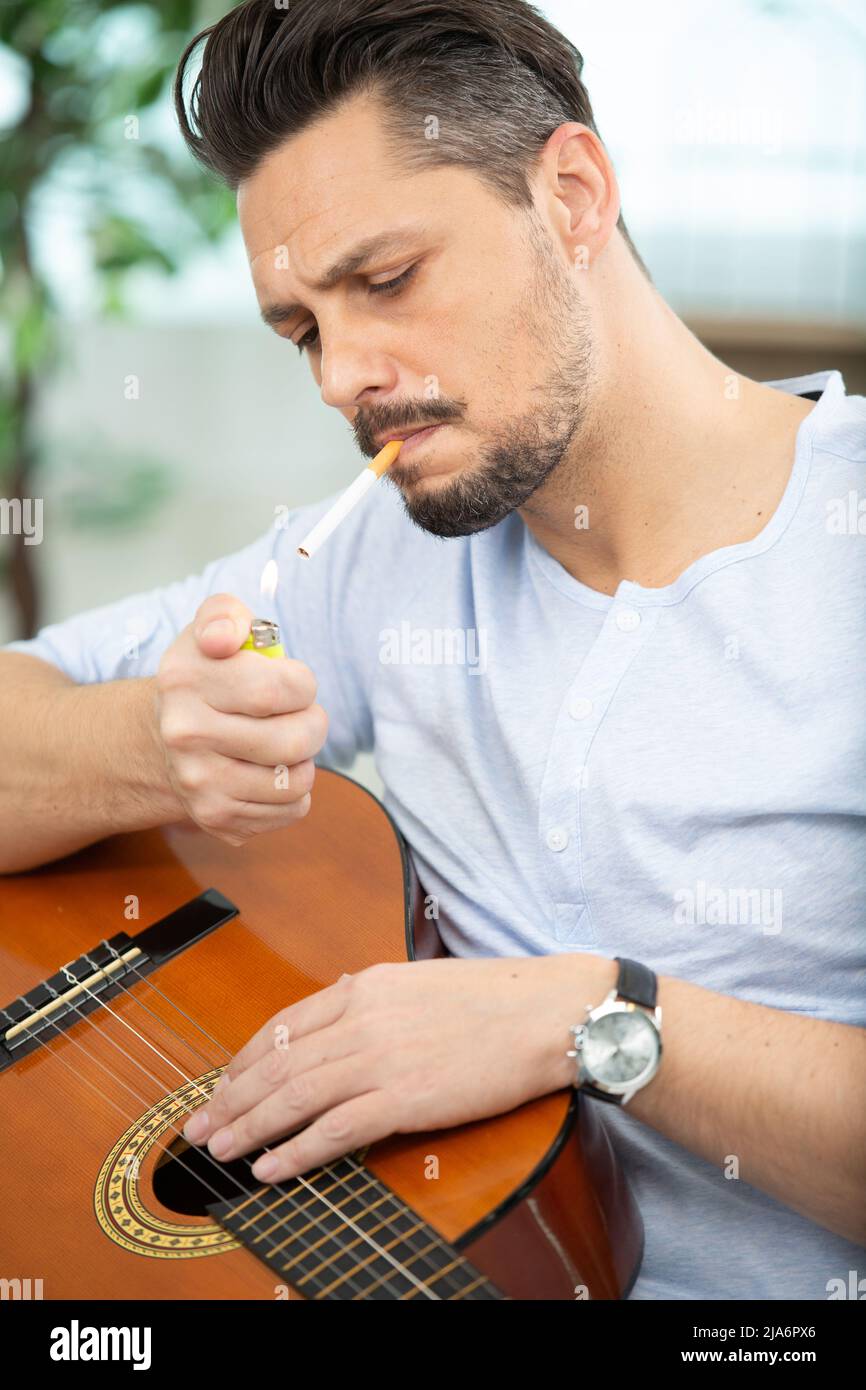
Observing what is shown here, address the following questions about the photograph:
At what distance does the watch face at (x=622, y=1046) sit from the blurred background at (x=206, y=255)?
49.9 inches

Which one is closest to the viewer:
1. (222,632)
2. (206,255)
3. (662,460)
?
(222,632)

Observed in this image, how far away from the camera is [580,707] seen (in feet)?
3.73

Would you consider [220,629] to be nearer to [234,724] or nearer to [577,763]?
[234,724]

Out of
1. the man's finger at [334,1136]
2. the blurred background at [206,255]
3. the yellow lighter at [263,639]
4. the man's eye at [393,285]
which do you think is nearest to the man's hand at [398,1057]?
the man's finger at [334,1136]

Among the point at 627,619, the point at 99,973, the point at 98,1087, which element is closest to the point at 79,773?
the point at 99,973

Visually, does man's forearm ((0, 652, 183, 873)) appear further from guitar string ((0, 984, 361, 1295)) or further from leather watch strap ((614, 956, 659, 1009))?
leather watch strap ((614, 956, 659, 1009))

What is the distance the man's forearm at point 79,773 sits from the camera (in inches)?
47.7

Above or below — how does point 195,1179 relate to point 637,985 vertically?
below

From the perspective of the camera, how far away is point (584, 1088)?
3.07 feet

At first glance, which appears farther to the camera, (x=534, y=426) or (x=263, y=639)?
(x=534, y=426)

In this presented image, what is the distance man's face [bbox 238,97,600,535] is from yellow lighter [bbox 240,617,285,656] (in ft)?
0.78

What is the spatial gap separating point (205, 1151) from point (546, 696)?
51 centimetres

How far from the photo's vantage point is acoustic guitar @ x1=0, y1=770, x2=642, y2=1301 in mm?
847

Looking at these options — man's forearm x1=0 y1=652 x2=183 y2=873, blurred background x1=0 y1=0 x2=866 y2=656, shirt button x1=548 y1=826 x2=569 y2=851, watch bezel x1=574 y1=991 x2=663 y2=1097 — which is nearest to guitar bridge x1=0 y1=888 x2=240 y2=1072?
man's forearm x1=0 y1=652 x2=183 y2=873
